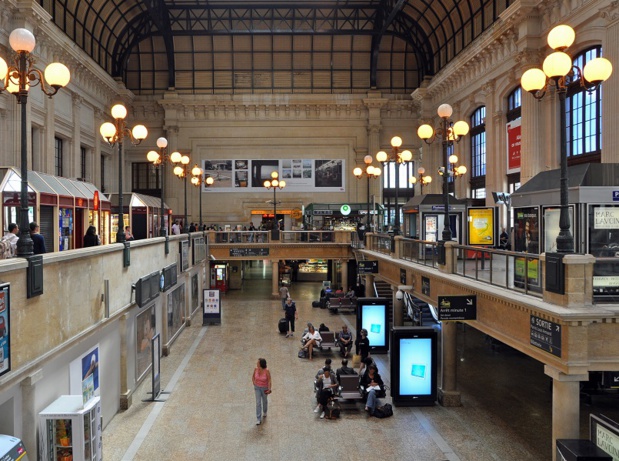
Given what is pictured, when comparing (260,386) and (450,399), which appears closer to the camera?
(260,386)

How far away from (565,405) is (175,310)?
50.8 ft

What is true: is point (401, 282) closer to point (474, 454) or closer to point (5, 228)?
point (474, 454)

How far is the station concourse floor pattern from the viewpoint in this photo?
419 inches

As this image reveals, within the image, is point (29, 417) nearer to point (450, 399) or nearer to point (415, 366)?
point (415, 366)

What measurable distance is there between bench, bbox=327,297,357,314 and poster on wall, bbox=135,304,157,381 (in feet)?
36.7

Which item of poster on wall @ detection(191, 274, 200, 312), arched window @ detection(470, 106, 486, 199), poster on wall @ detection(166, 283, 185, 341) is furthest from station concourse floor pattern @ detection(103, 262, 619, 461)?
arched window @ detection(470, 106, 486, 199)

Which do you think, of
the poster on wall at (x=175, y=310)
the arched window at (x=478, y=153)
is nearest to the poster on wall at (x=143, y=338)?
the poster on wall at (x=175, y=310)

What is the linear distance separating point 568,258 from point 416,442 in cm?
537

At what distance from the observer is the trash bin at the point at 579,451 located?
742 cm

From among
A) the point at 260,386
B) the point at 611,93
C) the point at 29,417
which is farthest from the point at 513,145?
the point at 29,417

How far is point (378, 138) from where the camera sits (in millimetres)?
42781

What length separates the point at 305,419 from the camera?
12.5 meters

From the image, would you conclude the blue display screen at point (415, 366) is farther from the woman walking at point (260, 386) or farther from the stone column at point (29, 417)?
the stone column at point (29, 417)

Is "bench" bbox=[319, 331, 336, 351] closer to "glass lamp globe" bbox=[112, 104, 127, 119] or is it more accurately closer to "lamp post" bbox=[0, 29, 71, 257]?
"glass lamp globe" bbox=[112, 104, 127, 119]
